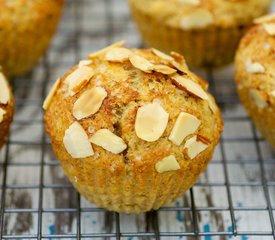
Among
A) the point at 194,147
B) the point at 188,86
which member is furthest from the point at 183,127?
the point at 188,86

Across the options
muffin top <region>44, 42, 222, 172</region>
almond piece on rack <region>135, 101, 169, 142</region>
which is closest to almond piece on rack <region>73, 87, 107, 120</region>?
muffin top <region>44, 42, 222, 172</region>

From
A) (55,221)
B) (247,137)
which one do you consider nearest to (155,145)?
(55,221)

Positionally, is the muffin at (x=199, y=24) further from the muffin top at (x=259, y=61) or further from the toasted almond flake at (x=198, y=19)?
the muffin top at (x=259, y=61)

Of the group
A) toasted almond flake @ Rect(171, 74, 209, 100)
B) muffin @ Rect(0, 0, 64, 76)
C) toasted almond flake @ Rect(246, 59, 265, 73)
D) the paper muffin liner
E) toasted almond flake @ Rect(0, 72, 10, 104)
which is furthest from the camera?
the paper muffin liner

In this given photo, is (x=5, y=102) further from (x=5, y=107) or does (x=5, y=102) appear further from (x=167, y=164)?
(x=167, y=164)

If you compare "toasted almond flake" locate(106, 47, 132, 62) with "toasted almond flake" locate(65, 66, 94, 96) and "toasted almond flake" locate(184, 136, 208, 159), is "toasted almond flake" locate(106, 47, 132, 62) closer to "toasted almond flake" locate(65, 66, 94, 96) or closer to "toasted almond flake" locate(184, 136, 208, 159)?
"toasted almond flake" locate(65, 66, 94, 96)

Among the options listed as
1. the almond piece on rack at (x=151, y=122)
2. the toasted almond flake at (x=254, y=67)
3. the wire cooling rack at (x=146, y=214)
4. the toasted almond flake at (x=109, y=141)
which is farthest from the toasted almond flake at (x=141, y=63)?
the wire cooling rack at (x=146, y=214)
